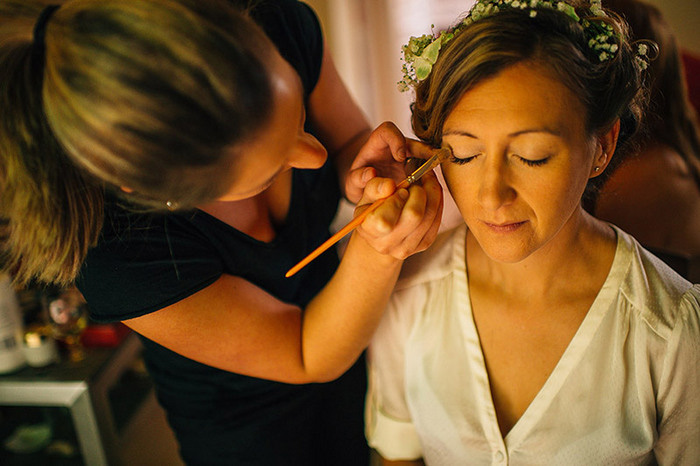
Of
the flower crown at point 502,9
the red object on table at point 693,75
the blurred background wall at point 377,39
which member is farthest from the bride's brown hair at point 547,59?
the red object on table at point 693,75

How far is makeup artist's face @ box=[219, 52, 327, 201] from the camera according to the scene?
65 cm

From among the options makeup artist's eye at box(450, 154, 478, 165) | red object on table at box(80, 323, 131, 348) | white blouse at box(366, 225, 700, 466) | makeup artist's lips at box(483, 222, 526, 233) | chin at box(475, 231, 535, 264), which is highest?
makeup artist's eye at box(450, 154, 478, 165)

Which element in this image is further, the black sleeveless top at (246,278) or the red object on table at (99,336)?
the red object on table at (99,336)

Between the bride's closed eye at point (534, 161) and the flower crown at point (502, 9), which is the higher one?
the flower crown at point (502, 9)

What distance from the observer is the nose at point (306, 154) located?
0.75 m

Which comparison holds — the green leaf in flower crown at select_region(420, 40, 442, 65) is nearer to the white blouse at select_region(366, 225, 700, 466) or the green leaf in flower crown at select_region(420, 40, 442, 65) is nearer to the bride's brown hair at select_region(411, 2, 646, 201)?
the bride's brown hair at select_region(411, 2, 646, 201)

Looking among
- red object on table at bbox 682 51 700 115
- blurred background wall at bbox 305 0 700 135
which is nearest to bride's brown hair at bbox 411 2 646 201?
blurred background wall at bbox 305 0 700 135

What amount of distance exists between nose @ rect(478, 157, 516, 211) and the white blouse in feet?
0.86

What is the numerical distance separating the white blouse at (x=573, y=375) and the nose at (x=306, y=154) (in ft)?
1.21

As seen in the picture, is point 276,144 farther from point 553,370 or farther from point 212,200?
point 553,370

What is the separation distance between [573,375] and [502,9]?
1.98 ft

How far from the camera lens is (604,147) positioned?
0.83 meters

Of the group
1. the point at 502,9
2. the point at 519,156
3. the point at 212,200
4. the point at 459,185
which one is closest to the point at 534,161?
the point at 519,156

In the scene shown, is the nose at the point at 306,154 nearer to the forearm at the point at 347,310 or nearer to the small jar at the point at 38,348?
the forearm at the point at 347,310
